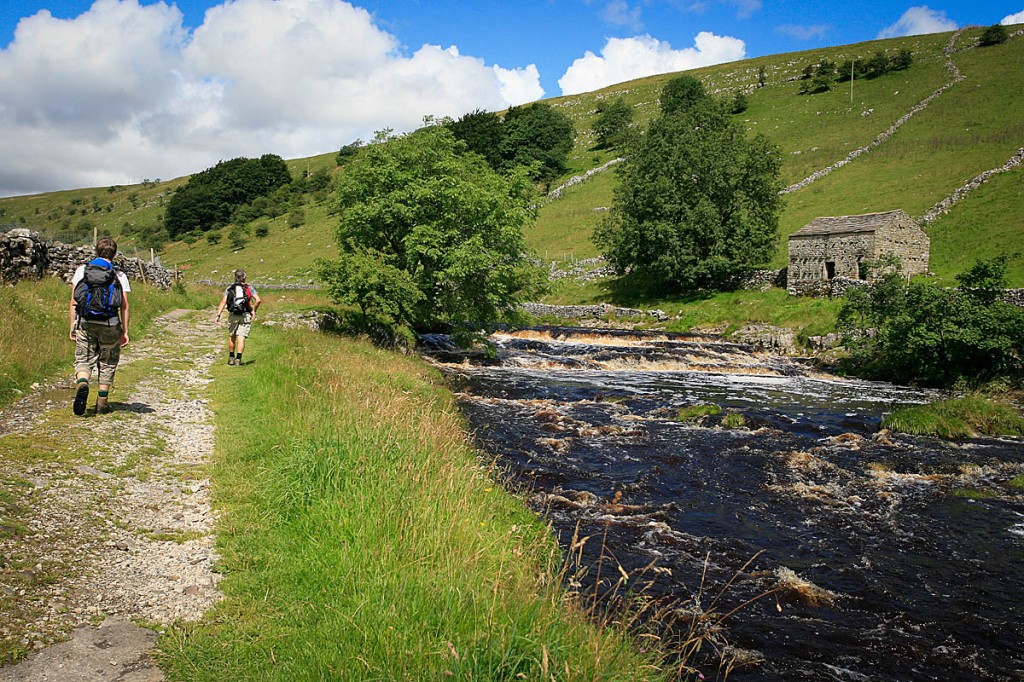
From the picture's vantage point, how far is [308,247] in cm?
7019

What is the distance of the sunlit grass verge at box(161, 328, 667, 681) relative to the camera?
393cm

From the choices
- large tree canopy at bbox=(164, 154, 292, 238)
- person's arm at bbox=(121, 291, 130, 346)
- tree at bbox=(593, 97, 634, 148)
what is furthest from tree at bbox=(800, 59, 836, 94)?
person's arm at bbox=(121, 291, 130, 346)

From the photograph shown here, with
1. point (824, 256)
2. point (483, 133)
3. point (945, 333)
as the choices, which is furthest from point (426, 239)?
Answer: point (483, 133)

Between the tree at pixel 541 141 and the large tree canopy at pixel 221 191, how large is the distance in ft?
152

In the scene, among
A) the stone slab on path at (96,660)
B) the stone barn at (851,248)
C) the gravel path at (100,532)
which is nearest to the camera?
the stone slab on path at (96,660)

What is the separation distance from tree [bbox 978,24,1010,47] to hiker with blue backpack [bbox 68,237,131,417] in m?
122

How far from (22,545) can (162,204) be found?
450 ft

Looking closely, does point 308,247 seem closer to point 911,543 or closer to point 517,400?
point 517,400

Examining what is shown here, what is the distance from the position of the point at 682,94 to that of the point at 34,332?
94.1 m

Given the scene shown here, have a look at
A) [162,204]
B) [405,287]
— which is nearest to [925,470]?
[405,287]

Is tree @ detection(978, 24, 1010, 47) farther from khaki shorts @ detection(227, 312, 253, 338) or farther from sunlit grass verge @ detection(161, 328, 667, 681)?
sunlit grass verge @ detection(161, 328, 667, 681)

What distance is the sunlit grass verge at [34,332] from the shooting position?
10.7 meters

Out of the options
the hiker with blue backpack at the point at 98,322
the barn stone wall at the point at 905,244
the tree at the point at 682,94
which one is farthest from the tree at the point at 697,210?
the tree at the point at 682,94

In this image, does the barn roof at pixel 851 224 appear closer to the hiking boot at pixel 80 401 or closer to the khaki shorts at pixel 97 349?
the khaki shorts at pixel 97 349
